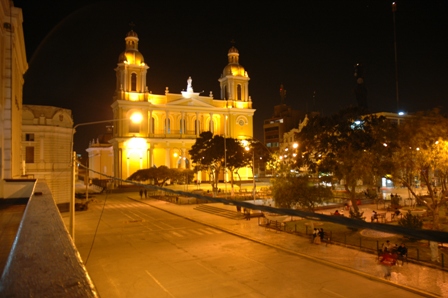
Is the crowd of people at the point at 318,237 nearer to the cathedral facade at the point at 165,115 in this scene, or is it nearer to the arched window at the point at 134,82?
the cathedral facade at the point at 165,115

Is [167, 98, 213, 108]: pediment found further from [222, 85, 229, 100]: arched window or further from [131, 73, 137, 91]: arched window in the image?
[131, 73, 137, 91]: arched window

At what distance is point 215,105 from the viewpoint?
74.2 metres

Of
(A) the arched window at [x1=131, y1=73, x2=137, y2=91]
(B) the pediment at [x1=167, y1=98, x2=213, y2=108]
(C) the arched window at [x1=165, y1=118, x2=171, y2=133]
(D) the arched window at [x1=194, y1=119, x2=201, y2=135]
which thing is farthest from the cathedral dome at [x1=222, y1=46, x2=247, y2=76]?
(A) the arched window at [x1=131, y1=73, x2=137, y2=91]

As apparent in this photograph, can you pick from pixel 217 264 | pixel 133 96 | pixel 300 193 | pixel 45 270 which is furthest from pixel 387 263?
pixel 133 96

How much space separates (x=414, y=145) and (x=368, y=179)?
11.9ft

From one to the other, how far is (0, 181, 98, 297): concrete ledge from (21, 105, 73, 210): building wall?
121 ft

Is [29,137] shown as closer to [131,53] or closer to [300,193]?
[300,193]

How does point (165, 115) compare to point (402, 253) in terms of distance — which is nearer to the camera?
point (402, 253)

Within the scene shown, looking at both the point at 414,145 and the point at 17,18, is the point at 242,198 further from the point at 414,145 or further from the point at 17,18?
the point at 17,18

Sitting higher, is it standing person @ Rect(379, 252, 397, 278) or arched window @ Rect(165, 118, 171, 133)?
arched window @ Rect(165, 118, 171, 133)

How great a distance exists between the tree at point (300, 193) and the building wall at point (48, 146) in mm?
22757

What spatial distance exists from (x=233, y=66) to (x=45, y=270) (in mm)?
76570

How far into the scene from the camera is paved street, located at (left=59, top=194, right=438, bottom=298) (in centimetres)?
1272

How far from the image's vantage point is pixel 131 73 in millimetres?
66188
